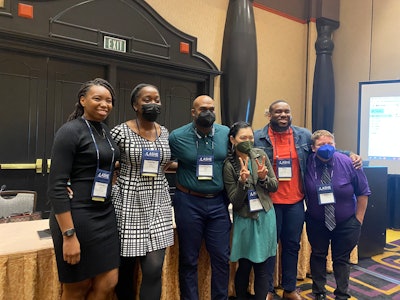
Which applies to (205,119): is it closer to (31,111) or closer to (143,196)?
(143,196)

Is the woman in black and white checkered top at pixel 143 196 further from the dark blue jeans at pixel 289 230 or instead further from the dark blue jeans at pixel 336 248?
the dark blue jeans at pixel 336 248

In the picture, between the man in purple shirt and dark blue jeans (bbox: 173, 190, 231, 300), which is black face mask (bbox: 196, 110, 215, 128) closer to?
dark blue jeans (bbox: 173, 190, 231, 300)

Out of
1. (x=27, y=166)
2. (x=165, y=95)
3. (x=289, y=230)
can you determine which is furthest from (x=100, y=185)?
(x=165, y=95)

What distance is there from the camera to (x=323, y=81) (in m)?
5.34

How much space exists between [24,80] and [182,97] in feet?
5.96

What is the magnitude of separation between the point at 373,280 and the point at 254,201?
→ 5.52ft

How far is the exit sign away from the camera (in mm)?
3514

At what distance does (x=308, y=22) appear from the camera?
541 centimetres

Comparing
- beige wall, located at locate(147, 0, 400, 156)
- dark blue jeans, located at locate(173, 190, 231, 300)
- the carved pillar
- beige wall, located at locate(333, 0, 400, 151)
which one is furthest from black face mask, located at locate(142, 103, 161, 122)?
beige wall, located at locate(333, 0, 400, 151)

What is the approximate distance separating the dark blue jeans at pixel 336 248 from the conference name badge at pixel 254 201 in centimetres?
53

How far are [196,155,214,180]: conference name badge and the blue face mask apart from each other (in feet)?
2.41

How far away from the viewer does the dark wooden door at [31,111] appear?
121 inches

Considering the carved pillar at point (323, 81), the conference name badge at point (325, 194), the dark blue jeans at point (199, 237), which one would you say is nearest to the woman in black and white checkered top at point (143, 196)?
the dark blue jeans at point (199, 237)

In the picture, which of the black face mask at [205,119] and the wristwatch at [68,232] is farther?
the black face mask at [205,119]
